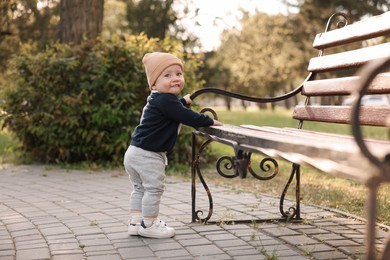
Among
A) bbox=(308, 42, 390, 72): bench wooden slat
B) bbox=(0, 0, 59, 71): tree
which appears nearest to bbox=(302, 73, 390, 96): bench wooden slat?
bbox=(308, 42, 390, 72): bench wooden slat

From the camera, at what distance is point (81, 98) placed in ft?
26.2

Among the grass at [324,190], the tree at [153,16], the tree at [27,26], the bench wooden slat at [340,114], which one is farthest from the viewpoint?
the tree at [153,16]

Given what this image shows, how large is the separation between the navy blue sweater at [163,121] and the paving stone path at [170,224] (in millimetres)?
639

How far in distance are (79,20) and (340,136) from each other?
21.4 feet

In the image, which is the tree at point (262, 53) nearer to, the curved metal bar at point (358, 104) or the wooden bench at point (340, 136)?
the wooden bench at point (340, 136)

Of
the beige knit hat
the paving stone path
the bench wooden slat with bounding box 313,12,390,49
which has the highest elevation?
the bench wooden slat with bounding box 313,12,390,49

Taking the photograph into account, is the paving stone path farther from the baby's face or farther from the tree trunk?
the tree trunk

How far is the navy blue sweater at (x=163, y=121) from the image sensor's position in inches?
152

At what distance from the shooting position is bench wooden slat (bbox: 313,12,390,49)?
3908 mm

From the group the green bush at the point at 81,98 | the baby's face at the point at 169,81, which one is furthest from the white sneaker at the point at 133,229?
the green bush at the point at 81,98

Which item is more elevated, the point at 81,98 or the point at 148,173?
the point at 81,98

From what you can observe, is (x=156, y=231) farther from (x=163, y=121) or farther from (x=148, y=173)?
(x=163, y=121)

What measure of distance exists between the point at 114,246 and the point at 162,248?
32 cm

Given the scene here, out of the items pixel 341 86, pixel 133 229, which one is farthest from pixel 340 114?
pixel 133 229
